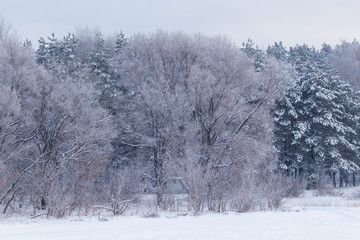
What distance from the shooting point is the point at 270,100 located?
29.2 m

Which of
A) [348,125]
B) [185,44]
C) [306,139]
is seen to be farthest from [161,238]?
[348,125]

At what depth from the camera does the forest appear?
715 inches

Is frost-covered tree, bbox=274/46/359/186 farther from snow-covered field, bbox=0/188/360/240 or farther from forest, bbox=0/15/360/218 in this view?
snow-covered field, bbox=0/188/360/240

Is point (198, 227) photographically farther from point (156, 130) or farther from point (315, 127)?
point (315, 127)

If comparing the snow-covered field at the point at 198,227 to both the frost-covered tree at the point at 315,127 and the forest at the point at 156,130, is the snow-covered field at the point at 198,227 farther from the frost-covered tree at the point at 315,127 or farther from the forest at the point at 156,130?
the frost-covered tree at the point at 315,127

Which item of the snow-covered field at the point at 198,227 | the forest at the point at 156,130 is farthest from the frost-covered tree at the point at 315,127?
the snow-covered field at the point at 198,227

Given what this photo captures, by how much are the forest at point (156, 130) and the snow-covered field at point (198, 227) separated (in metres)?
2.09

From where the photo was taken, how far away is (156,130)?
30.4 meters

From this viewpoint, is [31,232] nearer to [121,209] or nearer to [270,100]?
[121,209]

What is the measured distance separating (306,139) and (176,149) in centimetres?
1578

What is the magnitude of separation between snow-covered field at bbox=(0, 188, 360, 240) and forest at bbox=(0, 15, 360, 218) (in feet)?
6.87

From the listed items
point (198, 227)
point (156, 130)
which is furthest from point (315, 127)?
point (198, 227)

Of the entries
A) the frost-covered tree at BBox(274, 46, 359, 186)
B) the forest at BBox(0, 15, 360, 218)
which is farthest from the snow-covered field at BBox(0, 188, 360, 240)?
the frost-covered tree at BBox(274, 46, 359, 186)

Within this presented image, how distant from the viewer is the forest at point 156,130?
1817cm
